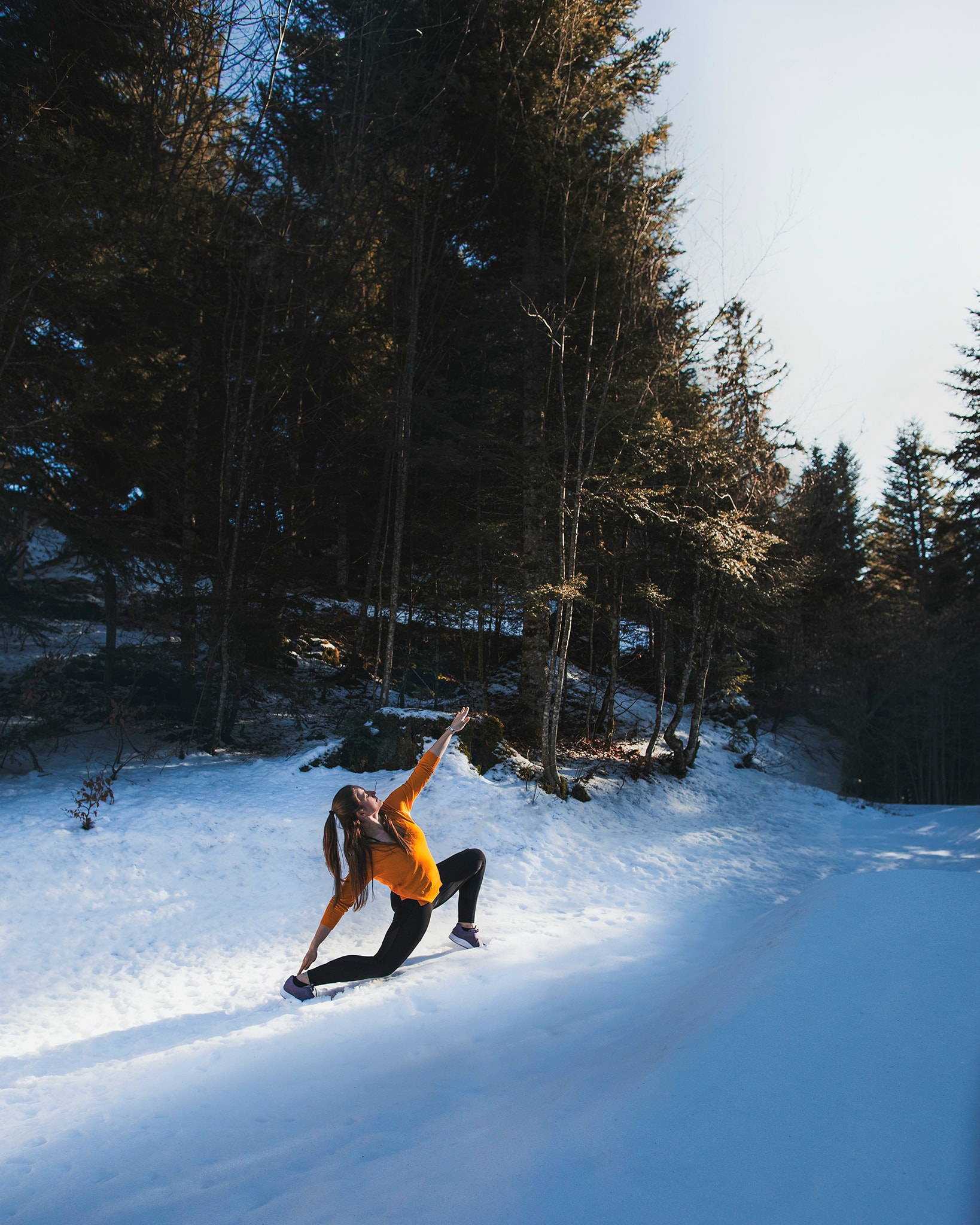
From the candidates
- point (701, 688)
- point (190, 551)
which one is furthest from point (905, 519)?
point (190, 551)

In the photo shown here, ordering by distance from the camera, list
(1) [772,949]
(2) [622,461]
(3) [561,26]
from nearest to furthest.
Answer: (1) [772,949]
(3) [561,26]
(2) [622,461]

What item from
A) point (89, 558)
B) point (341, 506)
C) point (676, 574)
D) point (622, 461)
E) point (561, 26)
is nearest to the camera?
point (89, 558)

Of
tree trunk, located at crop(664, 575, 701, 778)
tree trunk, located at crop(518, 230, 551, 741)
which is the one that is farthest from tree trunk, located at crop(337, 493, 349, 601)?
tree trunk, located at crop(664, 575, 701, 778)

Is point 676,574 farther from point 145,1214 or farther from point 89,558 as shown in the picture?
point 145,1214

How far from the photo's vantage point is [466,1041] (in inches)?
141

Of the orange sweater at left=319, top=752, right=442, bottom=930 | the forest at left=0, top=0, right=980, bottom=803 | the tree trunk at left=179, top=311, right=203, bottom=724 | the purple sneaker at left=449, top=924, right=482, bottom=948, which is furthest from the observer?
the tree trunk at left=179, top=311, right=203, bottom=724

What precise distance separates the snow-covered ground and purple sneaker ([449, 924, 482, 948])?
0.12m

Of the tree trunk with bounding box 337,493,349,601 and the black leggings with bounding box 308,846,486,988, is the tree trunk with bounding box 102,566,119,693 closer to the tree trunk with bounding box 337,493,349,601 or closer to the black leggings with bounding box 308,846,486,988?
the tree trunk with bounding box 337,493,349,601

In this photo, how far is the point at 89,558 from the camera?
8.38 m

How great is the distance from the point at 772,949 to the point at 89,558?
884 centimetres

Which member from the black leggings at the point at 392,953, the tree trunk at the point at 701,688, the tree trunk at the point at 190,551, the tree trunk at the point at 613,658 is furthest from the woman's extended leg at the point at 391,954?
the tree trunk at the point at 701,688

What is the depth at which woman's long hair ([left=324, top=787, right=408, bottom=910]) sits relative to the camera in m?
Answer: 4.11

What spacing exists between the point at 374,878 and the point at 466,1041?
3.67ft

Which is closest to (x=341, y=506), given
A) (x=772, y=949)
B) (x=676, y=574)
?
(x=676, y=574)
